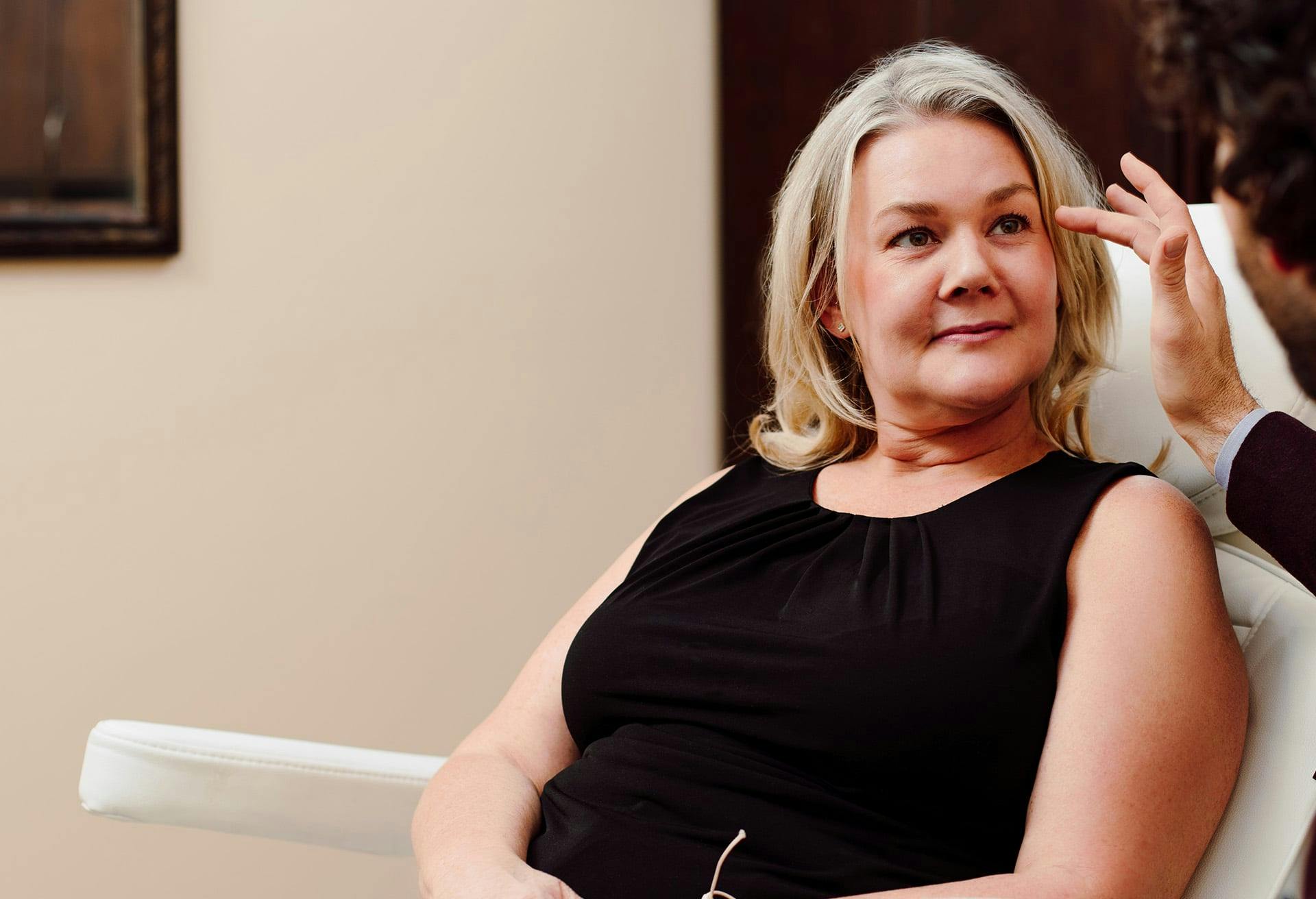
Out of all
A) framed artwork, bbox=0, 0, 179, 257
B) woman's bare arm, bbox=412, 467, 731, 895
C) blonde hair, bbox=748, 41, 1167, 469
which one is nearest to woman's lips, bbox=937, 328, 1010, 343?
blonde hair, bbox=748, 41, 1167, 469

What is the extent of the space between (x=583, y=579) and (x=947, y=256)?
1295 mm

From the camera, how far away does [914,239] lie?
1.25 m

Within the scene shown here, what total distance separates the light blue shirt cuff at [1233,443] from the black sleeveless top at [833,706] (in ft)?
0.29

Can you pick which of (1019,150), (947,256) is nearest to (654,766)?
(947,256)

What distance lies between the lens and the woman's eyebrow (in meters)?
1.22

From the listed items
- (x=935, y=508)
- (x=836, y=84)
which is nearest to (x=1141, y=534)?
(x=935, y=508)

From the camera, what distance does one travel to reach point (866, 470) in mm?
1369

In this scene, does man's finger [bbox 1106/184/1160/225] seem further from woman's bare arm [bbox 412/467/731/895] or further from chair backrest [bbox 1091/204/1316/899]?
woman's bare arm [bbox 412/467/731/895]

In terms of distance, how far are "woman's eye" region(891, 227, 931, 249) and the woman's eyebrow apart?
0.02 meters

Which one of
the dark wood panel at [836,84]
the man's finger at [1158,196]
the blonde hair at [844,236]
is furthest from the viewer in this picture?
the dark wood panel at [836,84]

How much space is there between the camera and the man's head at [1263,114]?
1.95ft

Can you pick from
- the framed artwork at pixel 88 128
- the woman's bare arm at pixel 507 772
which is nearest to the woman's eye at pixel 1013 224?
the woman's bare arm at pixel 507 772

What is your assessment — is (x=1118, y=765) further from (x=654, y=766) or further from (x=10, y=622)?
(x=10, y=622)

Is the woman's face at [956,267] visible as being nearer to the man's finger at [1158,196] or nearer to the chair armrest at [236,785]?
the man's finger at [1158,196]
